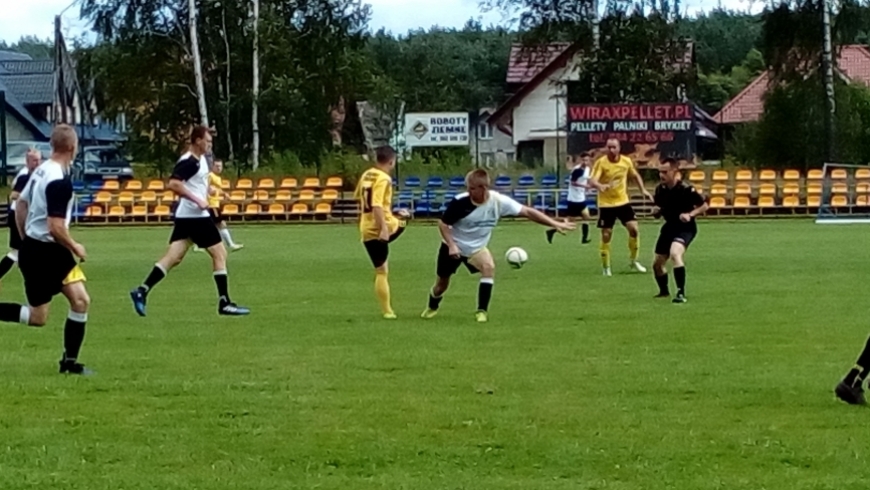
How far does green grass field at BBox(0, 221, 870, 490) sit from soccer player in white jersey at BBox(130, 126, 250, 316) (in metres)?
0.41

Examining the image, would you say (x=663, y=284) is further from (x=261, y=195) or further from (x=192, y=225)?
(x=261, y=195)

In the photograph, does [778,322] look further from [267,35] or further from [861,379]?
[267,35]

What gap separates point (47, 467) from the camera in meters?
7.48

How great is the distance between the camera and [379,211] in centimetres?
1471

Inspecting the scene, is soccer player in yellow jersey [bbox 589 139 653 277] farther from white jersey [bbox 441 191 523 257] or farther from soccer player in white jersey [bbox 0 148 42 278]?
soccer player in white jersey [bbox 0 148 42 278]

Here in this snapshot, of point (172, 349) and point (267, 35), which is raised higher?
point (267, 35)

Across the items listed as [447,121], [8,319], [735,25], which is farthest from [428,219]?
[735,25]

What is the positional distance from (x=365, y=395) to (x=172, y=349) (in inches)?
123

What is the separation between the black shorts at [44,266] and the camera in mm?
10484

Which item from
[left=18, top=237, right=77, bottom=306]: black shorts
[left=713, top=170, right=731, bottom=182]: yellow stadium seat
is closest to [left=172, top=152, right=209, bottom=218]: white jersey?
[left=18, top=237, right=77, bottom=306]: black shorts

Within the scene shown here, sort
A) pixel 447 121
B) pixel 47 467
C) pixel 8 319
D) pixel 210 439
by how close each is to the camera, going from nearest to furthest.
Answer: pixel 47 467 → pixel 210 439 → pixel 8 319 → pixel 447 121

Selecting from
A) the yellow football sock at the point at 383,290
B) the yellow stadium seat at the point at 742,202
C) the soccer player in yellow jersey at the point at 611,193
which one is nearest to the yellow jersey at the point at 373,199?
the yellow football sock at the point at 383,290

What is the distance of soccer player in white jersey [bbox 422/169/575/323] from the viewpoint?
14516 mm

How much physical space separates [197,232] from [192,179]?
1.80 feet
